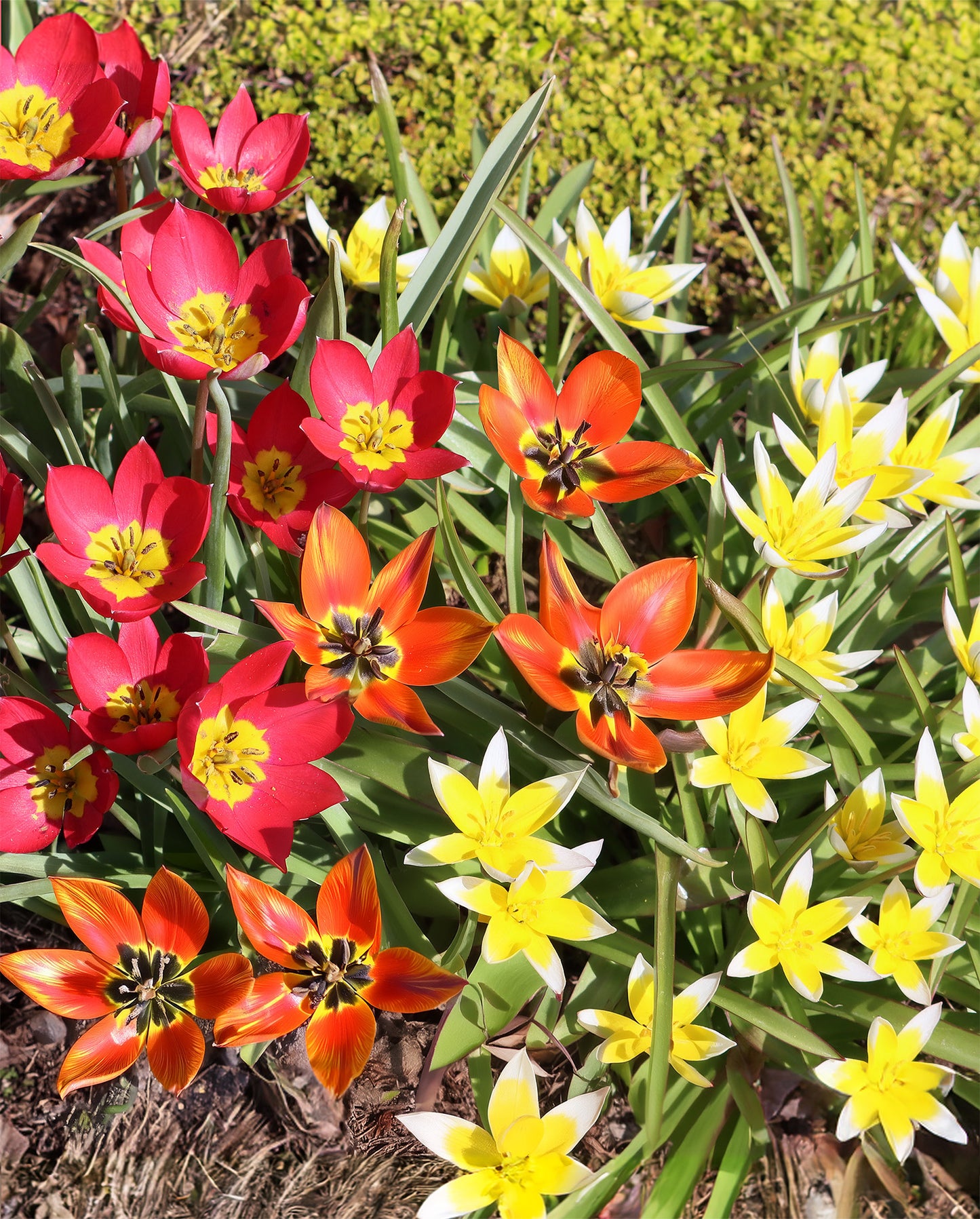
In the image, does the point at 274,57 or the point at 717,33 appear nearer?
the point at 274,57

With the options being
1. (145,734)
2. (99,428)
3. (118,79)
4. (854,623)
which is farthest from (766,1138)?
(118,79)

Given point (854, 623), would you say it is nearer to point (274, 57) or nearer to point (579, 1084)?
point (579, 1084)

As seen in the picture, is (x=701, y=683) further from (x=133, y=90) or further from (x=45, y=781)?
(x=133, y=90)

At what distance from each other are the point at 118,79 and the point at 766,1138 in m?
1.78

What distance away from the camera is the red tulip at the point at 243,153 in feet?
4.24

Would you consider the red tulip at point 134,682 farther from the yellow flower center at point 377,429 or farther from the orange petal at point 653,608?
the orange petal at point 653,608

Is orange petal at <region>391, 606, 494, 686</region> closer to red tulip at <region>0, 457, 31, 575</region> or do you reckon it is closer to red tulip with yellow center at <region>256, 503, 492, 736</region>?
red tulip with yellow center at <region>256, 503, 492, 736</region>

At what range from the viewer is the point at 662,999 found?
111 cm

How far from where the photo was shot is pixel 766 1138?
1.31 meters

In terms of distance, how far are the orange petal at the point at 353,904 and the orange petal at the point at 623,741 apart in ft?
0.92

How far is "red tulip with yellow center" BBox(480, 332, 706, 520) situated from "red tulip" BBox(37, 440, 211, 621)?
39cm

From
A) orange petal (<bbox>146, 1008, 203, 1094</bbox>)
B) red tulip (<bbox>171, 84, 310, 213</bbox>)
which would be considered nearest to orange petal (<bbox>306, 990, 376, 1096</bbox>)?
orange petal (<bbox>146, 1008, 203, 1094</bbox>)

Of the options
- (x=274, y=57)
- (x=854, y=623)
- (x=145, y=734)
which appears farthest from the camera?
(x=274, y=57)

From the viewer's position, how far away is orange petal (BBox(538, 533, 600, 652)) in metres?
1.09
